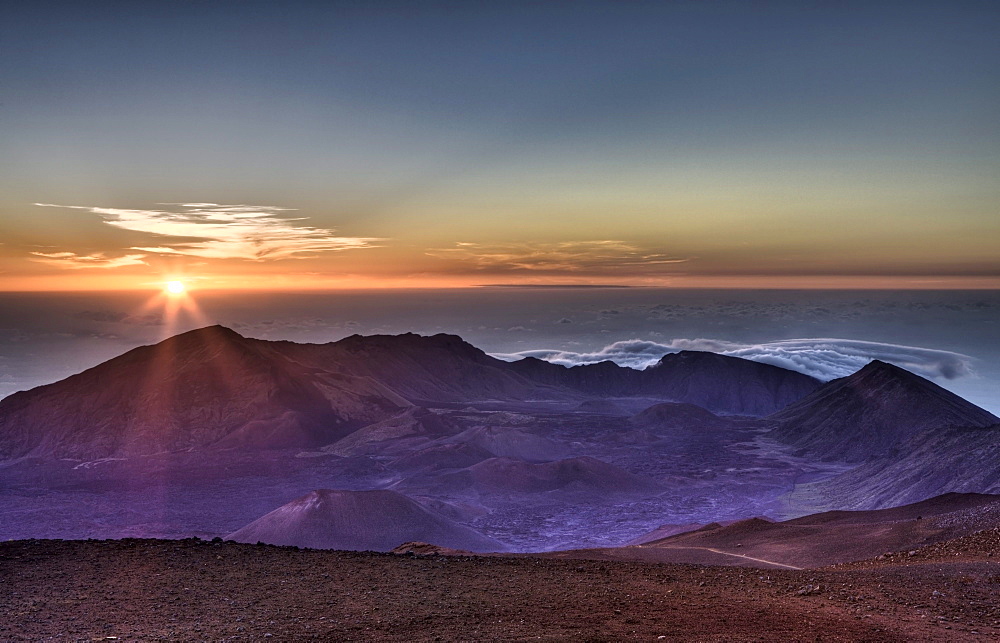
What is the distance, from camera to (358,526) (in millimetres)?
55281

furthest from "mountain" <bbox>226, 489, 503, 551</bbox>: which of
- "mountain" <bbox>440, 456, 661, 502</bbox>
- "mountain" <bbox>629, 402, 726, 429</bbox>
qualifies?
"mountain" <bbox>629, 402, 726, 429</bbox>

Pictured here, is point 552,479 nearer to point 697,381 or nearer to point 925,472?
point 925,472

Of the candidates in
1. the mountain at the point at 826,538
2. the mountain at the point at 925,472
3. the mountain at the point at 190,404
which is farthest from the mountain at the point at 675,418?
the mountain at the point at 826,538

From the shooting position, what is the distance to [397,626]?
12.5 m

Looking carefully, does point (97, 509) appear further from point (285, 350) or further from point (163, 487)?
point (285, 350)

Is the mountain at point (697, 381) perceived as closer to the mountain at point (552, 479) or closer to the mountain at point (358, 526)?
the mountain at point (552, 479)

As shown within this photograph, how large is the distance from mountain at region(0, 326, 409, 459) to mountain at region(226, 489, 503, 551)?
53.4 metres

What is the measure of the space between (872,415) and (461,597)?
348ft

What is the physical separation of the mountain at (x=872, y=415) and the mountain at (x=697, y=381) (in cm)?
4333

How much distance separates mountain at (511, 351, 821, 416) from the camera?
165 meters

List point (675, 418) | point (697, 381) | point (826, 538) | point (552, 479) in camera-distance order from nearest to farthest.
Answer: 1. point (826, 538)
2. point (552, 479)
3. point (675, 418)
4. point (697, 381)

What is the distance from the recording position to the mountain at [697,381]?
16525 cm

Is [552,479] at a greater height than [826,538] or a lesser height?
lesser

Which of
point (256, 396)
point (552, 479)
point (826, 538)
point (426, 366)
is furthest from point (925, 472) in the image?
point (426, 366)
